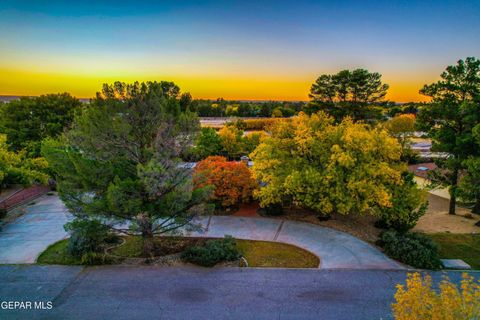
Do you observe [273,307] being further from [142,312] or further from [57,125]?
[57,125]

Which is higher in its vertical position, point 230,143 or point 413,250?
point 230,143

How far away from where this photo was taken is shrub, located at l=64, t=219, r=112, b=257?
12086 millimetres

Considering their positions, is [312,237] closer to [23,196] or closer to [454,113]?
[454,113]

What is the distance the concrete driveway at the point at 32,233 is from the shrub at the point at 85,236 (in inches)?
39.5

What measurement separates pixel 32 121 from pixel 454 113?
34047 mm

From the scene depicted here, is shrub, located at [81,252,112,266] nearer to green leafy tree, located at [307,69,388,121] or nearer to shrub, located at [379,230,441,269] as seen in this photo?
shrub, located at [379,230,441,269]

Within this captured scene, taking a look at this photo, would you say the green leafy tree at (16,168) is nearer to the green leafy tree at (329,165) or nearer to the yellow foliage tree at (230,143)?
the green leafy tree at (329,165)

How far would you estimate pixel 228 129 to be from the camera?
1419 inches

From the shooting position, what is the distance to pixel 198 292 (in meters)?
10.9

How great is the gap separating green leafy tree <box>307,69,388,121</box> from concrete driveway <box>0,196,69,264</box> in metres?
35.8

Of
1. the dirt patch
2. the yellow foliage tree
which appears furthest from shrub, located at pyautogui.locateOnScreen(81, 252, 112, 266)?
the yellow foliage tree

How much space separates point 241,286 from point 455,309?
7166mm

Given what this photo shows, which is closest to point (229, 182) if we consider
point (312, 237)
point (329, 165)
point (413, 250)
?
point (312, 237)

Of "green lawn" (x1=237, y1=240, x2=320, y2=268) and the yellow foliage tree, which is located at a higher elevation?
the yellow foliage tree
